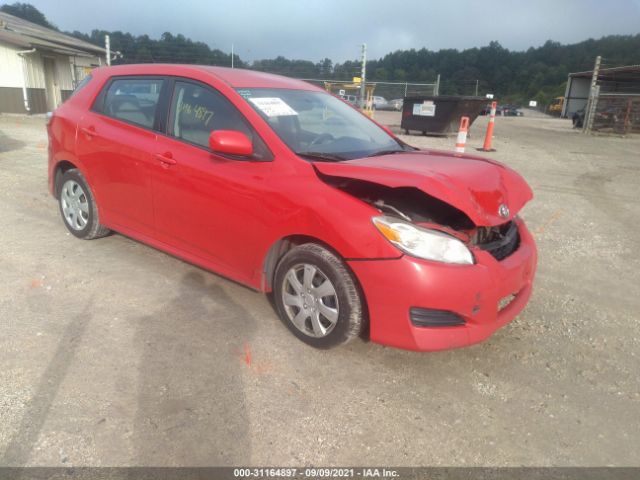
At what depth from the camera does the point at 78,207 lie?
470cm

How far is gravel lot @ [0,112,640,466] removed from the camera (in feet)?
7.55

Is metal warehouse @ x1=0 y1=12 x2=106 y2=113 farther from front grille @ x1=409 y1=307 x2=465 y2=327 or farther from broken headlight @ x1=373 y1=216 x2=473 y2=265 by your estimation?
front grille @ x1=409 y1=307 x2=465 y2=327

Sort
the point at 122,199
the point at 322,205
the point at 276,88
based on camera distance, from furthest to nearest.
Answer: the point at 122,199 < the point at 276,88 < the point at 322,205

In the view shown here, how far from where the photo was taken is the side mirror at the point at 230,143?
10.1 feet

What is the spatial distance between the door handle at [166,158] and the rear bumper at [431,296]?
1.69m

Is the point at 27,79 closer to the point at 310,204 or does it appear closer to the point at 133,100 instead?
the point at 133,100

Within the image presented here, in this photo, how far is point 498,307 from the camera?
2.86 m

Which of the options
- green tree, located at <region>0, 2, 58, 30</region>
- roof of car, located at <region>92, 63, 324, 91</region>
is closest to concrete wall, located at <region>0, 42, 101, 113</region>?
roof of car, located at <region>92, 63, 324, 91</region>

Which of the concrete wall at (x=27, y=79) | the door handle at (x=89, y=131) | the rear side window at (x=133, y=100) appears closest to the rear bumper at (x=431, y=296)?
the rear side window at (x=133, y=100)

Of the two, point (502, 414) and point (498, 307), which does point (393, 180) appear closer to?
point (498, 307)

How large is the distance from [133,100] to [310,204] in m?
2.19

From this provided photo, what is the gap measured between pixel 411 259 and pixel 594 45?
287 ft

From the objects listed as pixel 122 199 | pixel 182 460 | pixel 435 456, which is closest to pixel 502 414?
pixel 435 456

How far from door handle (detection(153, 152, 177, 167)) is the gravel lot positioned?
997 mm
